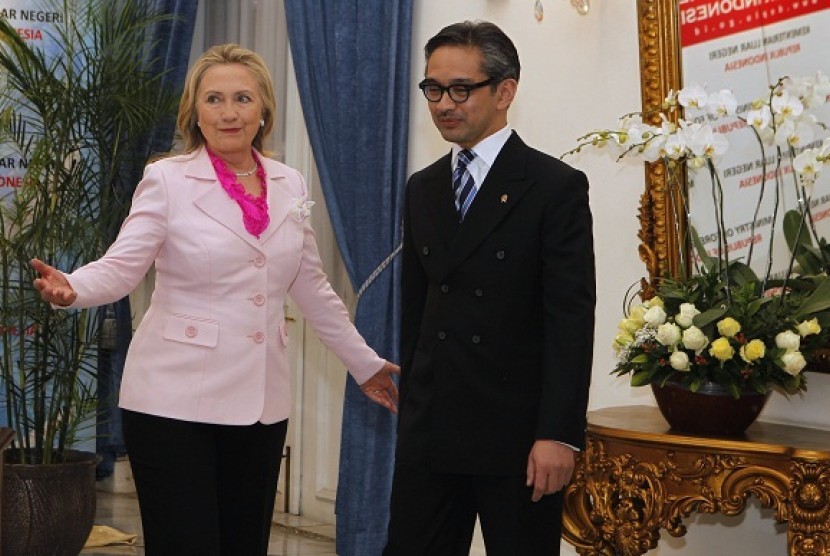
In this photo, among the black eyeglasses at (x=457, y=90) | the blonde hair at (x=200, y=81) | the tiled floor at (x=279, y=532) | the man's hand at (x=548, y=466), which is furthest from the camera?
the tiled floor at (x=279, y=532)

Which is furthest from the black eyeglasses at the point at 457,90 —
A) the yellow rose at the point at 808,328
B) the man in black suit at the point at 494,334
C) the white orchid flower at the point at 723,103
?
the yellow rose at the point at 808,328

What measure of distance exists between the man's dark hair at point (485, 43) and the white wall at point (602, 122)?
5.68ft

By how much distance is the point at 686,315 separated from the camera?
12.1 feet

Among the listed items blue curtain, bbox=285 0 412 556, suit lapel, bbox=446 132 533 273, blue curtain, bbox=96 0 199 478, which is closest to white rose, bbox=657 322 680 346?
suit lapel, bbox=446 132 533 273

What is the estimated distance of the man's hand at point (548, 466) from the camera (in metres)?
2.91

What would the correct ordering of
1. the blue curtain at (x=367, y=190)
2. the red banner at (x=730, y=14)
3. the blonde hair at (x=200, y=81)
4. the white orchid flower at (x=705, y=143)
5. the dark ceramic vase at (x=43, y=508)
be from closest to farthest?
the blonde hair at (x=200, y=81) → the white orchid flower at (x=705, y=143) → the red banner at (x=730, y=14) → the dark ceramic vase at (x=43, y=508) → the blue curtain at (x=367, y=190)

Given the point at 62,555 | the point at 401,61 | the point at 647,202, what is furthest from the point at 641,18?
the point at 62,555

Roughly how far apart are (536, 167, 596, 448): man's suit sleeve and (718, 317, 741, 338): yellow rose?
0.76 metres

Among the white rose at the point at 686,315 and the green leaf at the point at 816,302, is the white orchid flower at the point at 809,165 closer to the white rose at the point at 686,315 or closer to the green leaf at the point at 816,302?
the green leaf at the point at 816,302

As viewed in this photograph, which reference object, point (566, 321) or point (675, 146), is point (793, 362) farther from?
point (566, 321)

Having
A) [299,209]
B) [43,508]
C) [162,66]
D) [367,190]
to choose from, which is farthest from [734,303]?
[162,66]

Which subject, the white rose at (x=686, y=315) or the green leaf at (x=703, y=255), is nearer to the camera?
the white rose at (x=686, y=315)

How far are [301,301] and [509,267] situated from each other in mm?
901

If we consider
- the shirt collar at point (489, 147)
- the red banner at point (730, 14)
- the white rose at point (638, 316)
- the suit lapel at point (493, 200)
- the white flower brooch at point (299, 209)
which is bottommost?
the white rose at point (638, 316)
